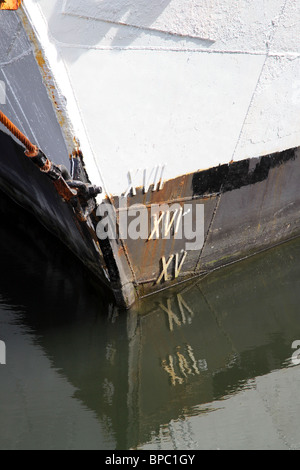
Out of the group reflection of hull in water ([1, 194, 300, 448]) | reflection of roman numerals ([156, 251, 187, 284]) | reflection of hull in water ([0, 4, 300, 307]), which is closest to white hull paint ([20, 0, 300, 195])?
reflection of hull in water ([0, 4, 300, 307])

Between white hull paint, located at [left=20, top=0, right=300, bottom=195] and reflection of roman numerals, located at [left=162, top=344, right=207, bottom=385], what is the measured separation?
132cm

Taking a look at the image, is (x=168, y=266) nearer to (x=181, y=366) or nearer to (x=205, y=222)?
(x=205, y=222)

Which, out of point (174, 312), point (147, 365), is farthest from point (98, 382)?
point (174, 312)

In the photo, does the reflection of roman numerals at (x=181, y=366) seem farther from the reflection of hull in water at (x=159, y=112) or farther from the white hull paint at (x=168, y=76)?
the white hull paint at (x=168, y=76)

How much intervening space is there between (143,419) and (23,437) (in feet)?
2.53

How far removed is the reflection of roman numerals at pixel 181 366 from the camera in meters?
4.29

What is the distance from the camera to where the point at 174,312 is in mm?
5043

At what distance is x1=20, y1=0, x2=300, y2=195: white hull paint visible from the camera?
148 inches

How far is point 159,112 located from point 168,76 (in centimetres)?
26

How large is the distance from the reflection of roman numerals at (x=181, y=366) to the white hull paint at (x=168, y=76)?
132 centimetres

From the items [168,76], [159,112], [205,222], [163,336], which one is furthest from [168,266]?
[168,76]

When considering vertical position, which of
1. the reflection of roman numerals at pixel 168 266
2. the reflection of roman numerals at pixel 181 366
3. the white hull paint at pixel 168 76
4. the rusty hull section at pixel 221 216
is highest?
the white hull paint at pixel 168 76

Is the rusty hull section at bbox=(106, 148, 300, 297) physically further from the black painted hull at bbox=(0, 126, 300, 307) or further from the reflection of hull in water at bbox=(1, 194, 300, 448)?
the reflection of hull in water at bbox=(1, 194, 300, 448)

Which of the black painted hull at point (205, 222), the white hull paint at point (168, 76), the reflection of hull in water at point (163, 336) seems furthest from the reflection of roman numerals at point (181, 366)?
the white hull paint at point (168, 76)
